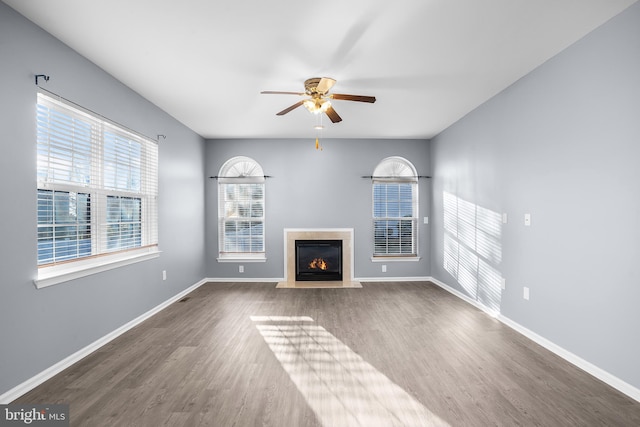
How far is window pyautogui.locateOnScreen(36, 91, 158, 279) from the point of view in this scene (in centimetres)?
255

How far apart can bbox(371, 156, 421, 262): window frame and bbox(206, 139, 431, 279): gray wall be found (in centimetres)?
11

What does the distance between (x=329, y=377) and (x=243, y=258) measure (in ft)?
12.4

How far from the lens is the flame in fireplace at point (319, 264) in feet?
19.4

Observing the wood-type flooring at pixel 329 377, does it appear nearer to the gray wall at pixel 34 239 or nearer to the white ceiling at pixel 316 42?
the gray wall at pixel 34 239

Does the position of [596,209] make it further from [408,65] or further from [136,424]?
[136,424]

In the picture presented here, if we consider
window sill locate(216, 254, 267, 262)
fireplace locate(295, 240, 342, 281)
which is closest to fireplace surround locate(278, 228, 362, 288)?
fireplace locate(295, 240, 342, 281)

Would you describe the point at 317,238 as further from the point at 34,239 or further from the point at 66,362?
the point at 34,239

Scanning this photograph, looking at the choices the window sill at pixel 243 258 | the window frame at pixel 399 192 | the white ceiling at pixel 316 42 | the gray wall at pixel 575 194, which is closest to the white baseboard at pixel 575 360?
the gray wall at pixel 575 194

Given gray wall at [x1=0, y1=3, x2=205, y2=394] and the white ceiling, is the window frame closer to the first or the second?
the white ceiling

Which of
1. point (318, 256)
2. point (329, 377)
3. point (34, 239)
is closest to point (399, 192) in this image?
point (318, 256)

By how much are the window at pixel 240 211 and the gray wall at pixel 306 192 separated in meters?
0.12

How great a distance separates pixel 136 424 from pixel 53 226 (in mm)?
1731

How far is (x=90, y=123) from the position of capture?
3.03 metres

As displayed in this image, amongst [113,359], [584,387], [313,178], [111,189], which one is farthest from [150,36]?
[584,387]
